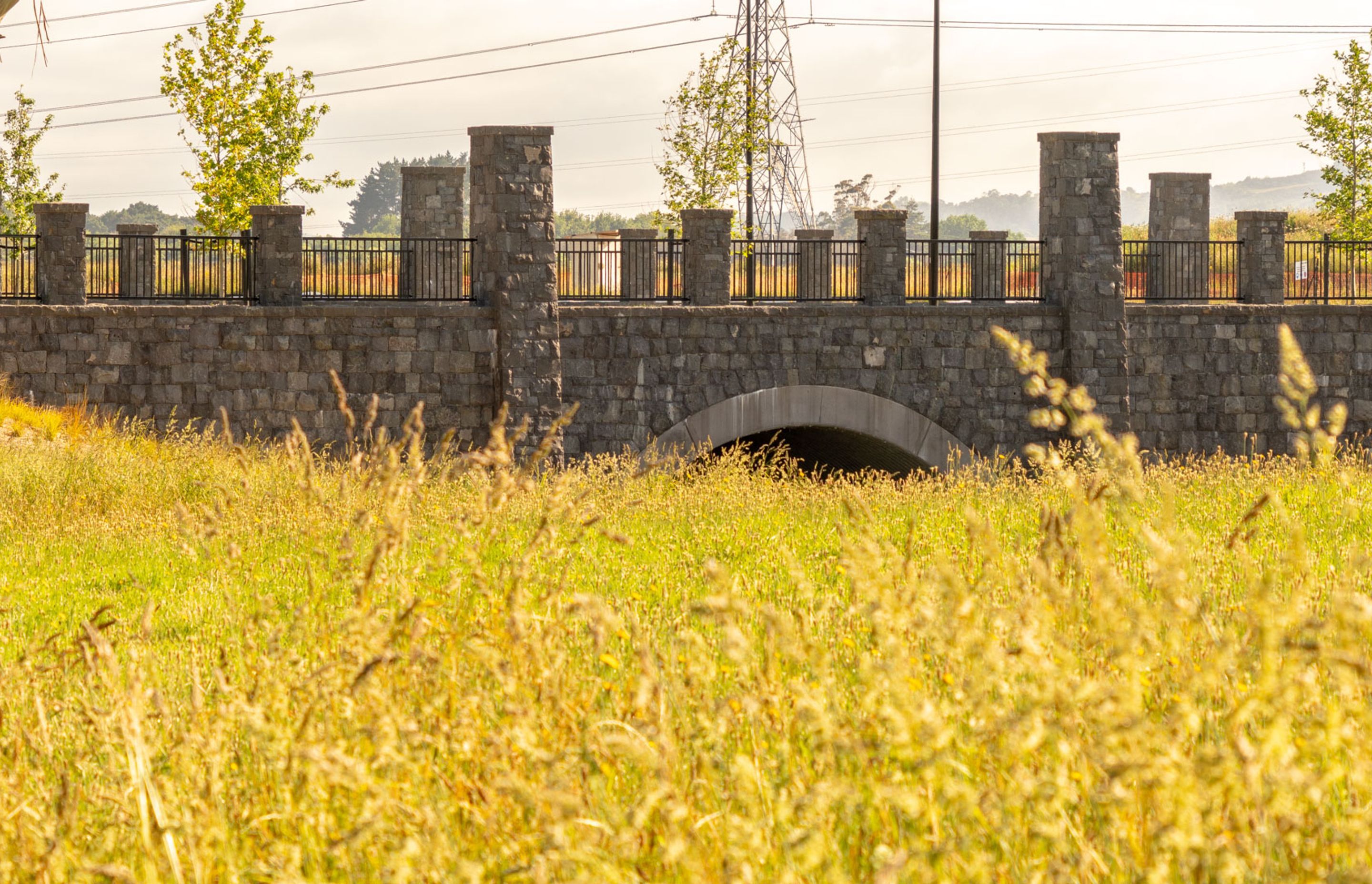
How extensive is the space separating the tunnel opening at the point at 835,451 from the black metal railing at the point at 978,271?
89.2 inches

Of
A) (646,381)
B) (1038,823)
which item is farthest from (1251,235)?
(1038,823)

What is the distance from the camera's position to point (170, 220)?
477 ft

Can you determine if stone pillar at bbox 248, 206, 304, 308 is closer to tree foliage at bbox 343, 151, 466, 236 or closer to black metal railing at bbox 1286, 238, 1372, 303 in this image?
black metal railing at bbox 1286, 238, 1372, 303

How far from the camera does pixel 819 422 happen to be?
17.4m

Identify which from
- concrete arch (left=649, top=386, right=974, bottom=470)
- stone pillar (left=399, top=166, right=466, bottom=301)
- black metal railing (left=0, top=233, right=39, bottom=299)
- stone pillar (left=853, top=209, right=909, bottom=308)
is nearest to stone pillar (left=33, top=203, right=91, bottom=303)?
black metal railing (left=0, top=233, right=39, bottom=299)

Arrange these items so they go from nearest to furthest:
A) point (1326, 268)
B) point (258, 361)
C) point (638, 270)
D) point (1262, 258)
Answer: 1. point (258, 361)
2. point (638, 270)
3. point (1262, 258)
4. point (1326, 268)

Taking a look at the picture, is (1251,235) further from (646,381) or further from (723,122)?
(723,122)

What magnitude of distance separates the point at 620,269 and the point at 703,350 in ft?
6.45

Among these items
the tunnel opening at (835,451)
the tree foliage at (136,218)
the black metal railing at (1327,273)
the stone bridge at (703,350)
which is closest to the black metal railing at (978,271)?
the stone bridge at (703,350)

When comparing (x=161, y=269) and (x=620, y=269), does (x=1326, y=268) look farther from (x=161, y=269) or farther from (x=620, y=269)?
(x=161, y=269)

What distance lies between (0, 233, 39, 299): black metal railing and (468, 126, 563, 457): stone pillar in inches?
214

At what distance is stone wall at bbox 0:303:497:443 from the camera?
49.4 ft

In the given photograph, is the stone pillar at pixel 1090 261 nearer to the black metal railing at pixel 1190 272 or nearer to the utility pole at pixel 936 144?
the black metal railing at pixel 1190 272

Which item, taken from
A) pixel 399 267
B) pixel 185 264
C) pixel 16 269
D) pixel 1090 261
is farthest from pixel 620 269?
pixel 16 269
